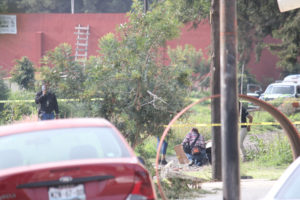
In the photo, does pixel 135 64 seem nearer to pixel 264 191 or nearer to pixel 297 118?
pixel 264 191

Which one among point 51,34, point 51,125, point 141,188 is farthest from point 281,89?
point 141,188

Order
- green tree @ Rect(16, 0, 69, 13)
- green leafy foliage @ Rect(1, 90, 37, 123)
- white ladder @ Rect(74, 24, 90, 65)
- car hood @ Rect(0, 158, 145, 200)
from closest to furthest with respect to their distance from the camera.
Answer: car hood @ Rect(0, 158, 145, 200), green leafy foliage @ Rect(1, 90, 37, 123), white ladder @ Rect(74, 24, 90, 65), green tree @ Rect(16, 0, 69, 13)

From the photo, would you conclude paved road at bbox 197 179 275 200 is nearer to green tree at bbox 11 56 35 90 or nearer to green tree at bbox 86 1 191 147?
green tree at bbox 86 1 191 147

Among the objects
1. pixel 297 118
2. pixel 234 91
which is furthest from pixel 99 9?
pixel 234 91

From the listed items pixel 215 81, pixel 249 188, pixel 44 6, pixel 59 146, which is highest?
pixel 44 6

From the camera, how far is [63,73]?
32.4ft

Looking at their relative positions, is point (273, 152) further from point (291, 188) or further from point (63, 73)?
point (291, 188)

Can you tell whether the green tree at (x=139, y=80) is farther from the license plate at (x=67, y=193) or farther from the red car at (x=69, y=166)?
A: the license plate at (x=67, y=193)

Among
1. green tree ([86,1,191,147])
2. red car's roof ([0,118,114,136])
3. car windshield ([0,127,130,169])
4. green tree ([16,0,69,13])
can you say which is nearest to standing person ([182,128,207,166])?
green tree ([86,1,191,147])

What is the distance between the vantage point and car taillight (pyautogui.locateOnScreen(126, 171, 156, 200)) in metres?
4.83

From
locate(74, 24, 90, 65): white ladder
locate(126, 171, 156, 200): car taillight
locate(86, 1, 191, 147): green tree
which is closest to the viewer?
locate(126, 171, 156, 200): car taillight

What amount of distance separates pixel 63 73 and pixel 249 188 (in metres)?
4.03

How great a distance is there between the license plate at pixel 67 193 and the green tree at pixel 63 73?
514 cm

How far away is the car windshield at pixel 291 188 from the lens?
451cm
